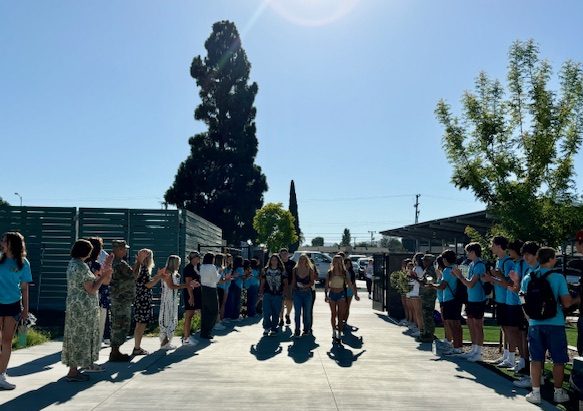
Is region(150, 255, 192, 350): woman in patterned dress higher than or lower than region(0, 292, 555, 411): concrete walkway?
higher

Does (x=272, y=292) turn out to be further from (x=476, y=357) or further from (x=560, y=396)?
(x=560, y=396)

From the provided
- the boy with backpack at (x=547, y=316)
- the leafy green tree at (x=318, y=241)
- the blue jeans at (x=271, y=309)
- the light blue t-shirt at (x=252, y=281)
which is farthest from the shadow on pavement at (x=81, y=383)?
the leafy green tree at (x=318, y=241)

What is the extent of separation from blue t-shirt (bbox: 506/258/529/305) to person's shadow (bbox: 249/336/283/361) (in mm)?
4002

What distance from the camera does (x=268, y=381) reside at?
8172 millimetres

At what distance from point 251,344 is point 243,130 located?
38986 millimetres

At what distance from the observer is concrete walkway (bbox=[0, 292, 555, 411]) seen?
6879 mm

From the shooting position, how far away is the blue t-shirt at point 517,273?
27.5 ft

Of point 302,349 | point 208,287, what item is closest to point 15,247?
point 208,287

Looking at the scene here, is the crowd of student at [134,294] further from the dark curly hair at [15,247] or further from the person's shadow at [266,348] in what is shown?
the person's shadow at [266,348]

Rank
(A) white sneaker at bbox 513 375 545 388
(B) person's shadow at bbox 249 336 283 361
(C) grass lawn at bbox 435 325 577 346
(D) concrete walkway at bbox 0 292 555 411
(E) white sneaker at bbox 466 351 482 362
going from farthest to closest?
(C) grass lawn at bbox 435 325 577 346 < (B) person's shadow at bbox 249 336 283 361 < (E) white sneaker at bbox 466 351 482 362 < (A) white sneaker at bbox 513 375 545 388 < (D) concrete walkway at bbox 0 292 555 411

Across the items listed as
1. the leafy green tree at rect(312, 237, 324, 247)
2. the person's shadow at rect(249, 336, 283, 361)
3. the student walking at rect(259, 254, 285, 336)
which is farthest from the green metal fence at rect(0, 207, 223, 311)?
the leafy green tree at rect(312, 237, 324, 247)

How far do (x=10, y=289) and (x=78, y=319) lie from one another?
36.9 inches

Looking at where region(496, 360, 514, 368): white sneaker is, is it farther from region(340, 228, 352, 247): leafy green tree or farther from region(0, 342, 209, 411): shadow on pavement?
region(340, 228, 352, 247): leafy green tree

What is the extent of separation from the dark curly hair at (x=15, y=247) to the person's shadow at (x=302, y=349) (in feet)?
14.9
